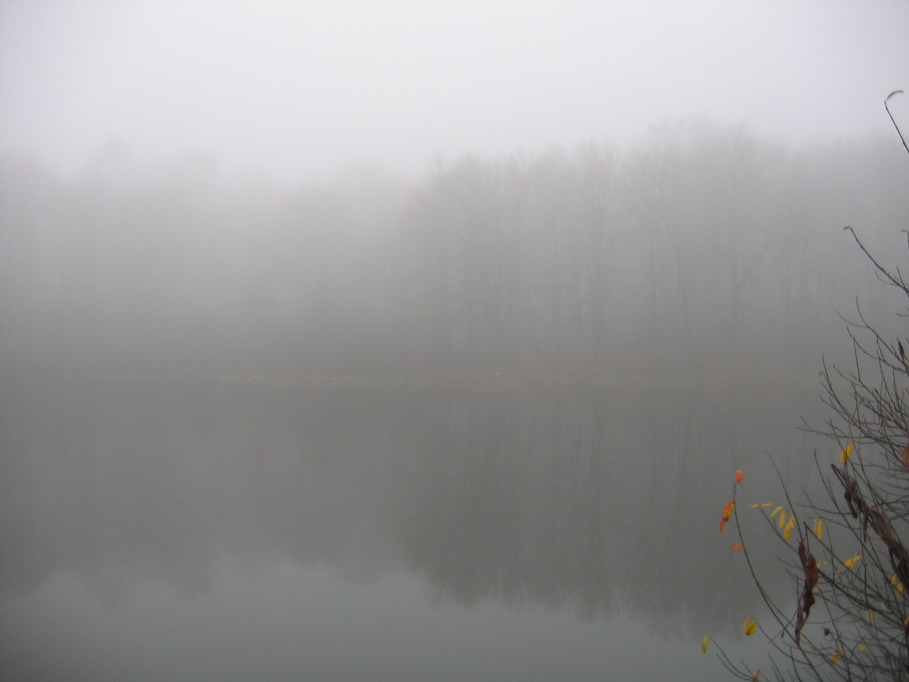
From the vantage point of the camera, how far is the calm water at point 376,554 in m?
5.18

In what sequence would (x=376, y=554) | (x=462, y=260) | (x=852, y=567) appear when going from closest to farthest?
(x=852, y=567), (x=376, y=554), (x=462, y=260)

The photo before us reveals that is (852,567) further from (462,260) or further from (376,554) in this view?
(462,260)

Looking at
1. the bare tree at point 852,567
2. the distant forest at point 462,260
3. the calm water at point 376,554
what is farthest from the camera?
the distant forest at point 462,260

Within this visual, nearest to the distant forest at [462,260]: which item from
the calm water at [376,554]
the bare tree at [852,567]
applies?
the calm water at [376,554]

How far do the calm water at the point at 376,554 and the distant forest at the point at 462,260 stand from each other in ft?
52.4

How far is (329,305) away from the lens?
33.6 metres

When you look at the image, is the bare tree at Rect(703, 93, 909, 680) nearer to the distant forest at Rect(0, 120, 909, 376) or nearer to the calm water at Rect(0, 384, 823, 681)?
the calm water at Rect(0, 384, 823, 681)

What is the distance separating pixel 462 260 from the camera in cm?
3322

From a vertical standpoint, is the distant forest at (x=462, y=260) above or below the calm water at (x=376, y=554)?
above

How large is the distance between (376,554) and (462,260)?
87.5 feet

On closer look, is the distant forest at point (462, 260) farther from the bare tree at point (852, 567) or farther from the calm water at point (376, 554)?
the bare tree at point (852, 567)

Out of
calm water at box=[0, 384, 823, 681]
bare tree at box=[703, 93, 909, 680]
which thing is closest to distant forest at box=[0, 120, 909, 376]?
calm water at box=[0, 384, 823, 681]

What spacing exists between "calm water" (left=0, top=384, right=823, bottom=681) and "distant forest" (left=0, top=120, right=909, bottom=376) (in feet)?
52.4

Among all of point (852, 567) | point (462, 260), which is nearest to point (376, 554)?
point (852, 567)
